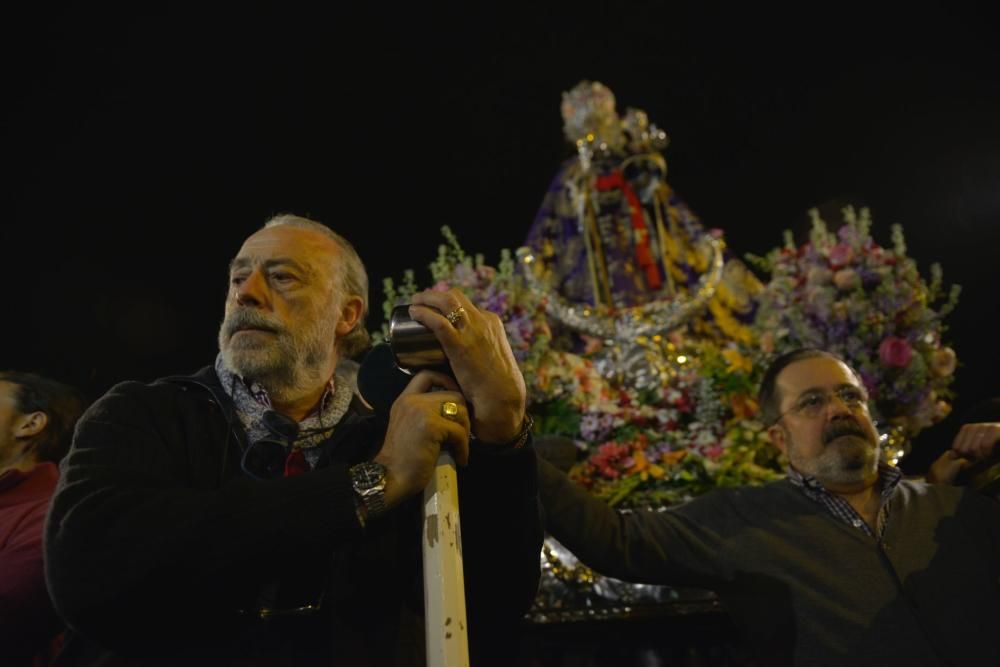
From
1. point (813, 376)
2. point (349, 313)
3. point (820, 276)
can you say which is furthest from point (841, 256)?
point (349, 313)

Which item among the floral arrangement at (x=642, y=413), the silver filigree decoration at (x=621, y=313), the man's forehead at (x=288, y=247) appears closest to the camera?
the man's forehead at (x=288, y=247)

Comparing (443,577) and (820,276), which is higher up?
(820,276)

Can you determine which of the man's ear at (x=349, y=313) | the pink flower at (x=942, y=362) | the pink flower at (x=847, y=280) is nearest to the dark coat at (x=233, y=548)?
the man's ear at (x=349, y=313)

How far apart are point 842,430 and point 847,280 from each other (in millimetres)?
770

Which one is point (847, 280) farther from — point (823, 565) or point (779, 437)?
point (823, 565)

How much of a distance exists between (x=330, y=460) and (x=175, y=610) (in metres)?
0.37

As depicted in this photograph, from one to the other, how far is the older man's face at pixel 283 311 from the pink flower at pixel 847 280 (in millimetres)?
2034

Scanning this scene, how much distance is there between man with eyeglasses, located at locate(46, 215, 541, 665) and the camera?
3.32 ft

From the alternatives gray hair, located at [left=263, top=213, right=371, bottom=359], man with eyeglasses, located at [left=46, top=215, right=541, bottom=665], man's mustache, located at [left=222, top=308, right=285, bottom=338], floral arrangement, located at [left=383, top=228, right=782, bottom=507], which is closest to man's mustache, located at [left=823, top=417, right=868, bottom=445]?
floral arrangement, located at [left=383, top=228, right=782, bottom=507]

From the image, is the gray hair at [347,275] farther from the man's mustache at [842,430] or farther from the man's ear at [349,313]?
the man's mustache at [842,430]

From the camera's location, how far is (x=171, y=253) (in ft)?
13.8

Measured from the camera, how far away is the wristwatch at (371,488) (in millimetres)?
1044

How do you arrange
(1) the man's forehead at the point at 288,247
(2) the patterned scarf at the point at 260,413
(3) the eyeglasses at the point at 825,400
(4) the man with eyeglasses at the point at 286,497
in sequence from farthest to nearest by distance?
(3) the eyeglasses at the point at 825,400, (1) the man's forehead at the point at 288,247, (2) the patterned scarf at the point at 260,413, (4) the man with eyeglasses at the point at 286,497

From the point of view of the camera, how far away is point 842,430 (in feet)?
7.36
